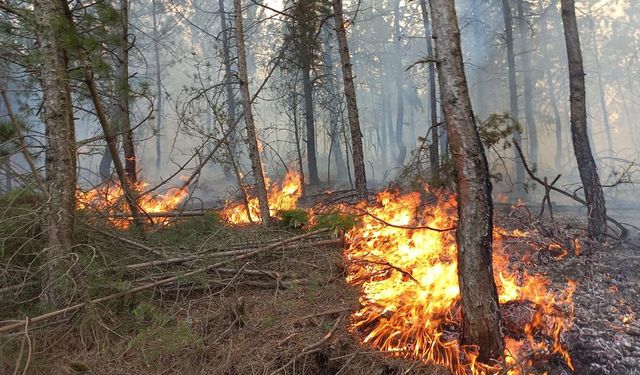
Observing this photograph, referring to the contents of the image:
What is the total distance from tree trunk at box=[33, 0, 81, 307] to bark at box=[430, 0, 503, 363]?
4309mm

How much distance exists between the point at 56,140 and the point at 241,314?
119 inches

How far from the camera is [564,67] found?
27.1 metres

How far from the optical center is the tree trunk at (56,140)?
14.9ft

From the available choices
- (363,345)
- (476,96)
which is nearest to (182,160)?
(476,96)

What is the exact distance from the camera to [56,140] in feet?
15.4

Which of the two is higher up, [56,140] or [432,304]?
[56,140]

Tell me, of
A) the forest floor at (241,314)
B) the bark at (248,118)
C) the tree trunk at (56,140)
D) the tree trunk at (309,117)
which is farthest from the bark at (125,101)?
the tree trunk at (309,117)

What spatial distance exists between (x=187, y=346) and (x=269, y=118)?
2001 inches

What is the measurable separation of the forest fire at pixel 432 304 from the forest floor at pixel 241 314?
176 millimetres

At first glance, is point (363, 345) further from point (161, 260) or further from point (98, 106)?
point (98, 106)

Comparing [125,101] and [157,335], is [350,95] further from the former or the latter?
[157,335]

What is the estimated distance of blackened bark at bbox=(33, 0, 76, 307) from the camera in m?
4.55

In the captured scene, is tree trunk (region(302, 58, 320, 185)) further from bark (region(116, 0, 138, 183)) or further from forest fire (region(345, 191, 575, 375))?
forest fire (region(345, 191, 575, 375))

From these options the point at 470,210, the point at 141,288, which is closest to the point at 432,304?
the point at 470,210
